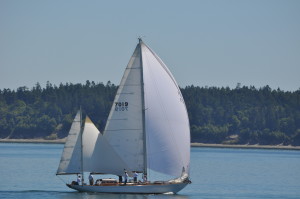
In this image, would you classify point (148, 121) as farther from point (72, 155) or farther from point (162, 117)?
point (72, 155)

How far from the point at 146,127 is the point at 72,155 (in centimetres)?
629

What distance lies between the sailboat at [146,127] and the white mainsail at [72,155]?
58 centimetres

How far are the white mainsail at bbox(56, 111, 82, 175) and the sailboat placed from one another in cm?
58

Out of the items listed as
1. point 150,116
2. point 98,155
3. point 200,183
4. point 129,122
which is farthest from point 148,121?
point 200,183

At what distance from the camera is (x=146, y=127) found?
67.2 m

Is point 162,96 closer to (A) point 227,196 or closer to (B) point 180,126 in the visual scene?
(B) point 180,126

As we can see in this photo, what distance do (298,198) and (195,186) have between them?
11.3 meters

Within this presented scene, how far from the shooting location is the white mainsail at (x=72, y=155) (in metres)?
68.1

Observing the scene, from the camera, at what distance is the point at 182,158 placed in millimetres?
67562

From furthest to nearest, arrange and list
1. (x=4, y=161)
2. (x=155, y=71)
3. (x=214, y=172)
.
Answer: (x=4, y=161) < (x=214, y=172) < (x=155, y=71)

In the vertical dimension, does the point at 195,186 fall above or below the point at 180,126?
below

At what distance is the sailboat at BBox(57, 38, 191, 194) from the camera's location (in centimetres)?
6699

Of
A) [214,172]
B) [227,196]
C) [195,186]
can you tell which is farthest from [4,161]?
[227,196]

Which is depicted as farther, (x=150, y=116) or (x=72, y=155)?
(x=72, y=155)
